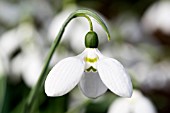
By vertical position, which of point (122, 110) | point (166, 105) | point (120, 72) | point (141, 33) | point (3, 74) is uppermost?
point (120, 72)

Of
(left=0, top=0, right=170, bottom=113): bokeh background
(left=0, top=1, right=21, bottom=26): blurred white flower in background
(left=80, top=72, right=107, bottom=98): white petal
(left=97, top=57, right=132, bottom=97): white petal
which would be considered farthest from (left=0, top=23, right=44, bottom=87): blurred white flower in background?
(left=97, top=57, right=132, bottom=97): white petal

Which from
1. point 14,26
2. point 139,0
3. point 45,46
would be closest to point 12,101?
point 45,46

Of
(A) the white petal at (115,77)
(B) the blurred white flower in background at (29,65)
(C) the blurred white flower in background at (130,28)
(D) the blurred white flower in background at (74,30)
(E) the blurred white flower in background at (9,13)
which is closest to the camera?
(A) the white petal at (115,77)

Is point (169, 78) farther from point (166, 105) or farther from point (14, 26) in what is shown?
point (14, 26)

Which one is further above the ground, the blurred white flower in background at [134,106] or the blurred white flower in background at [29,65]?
the blurred white flower in background at [134,106]

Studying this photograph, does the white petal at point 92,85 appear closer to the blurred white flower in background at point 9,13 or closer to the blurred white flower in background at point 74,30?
the blurred white flower in background at point 74,30

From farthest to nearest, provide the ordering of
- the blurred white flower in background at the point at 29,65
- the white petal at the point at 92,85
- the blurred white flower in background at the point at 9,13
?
1. the blurred white flower in background at the point at 9,13
2. the blurred white flower in background at the point at 29,65
3. the white petal at the point at 92,85

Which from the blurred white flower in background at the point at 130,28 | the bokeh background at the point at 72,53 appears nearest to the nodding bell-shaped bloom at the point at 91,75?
the bokeh background at the point at 72,53

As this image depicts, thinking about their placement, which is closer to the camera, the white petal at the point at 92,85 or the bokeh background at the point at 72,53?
the white petal at the point at 92,85
